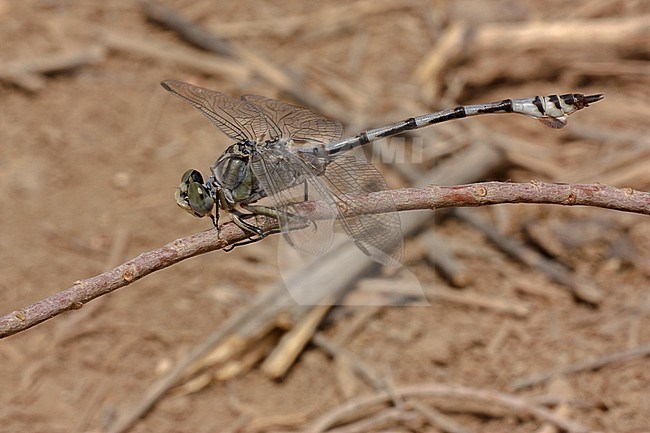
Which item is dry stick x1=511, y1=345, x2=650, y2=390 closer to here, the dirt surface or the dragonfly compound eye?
the dirt surface

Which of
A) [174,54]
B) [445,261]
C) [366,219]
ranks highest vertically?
[174,54]

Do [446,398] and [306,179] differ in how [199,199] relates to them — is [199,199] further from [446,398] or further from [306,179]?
[446,398]

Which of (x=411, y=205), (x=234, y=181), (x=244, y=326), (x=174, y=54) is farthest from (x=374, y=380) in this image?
(x=174, y=54)

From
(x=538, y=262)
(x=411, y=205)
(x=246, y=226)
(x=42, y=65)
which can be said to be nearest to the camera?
(x=411, y=205)

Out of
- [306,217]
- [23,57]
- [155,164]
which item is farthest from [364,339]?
[23,57]

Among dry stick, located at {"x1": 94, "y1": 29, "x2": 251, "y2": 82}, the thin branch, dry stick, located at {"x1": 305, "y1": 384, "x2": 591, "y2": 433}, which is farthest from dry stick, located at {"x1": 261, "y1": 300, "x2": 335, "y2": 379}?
dry stick, located at {"x1": 94, "y1": 29, "x2": 251, "y2": 82}

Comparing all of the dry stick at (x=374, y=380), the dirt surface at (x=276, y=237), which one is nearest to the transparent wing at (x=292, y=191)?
the dry stick at (x=374, y=380)

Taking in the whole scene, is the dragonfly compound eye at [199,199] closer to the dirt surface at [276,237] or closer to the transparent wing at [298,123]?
the transparent wing at [298,123]

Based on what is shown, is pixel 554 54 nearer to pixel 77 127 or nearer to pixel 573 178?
pixel 573 178
